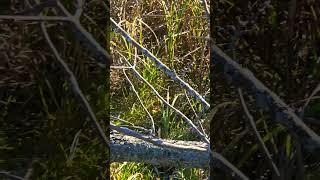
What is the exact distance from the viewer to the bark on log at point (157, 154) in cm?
152

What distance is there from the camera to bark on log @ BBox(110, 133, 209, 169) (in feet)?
5.00

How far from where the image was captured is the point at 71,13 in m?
1.02

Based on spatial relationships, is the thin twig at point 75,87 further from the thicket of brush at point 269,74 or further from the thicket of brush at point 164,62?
the thicket of brush at point 164,62

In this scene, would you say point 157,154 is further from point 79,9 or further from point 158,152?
point 79,9

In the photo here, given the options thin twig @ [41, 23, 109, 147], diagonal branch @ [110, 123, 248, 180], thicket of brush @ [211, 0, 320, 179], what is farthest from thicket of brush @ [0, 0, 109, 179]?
diagonal branch @ [110, 123, 248, 180]

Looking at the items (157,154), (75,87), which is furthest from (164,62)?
(75,87)

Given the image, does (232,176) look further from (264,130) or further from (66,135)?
(66,135)

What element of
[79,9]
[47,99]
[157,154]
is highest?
[79,9]

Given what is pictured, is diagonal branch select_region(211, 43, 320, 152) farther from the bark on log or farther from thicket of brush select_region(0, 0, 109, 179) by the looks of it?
the bark on log

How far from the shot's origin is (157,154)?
5.04ft

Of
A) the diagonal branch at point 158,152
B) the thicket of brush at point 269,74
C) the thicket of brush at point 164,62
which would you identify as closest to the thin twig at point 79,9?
the thicket of brush at point 269,74

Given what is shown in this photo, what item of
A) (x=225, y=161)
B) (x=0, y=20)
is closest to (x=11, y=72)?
(x=0, y=20)

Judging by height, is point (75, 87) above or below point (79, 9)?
below

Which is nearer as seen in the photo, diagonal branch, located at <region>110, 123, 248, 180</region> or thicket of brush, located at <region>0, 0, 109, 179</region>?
thicket of brush, located at <region>0, 0, 109, 179</region>
